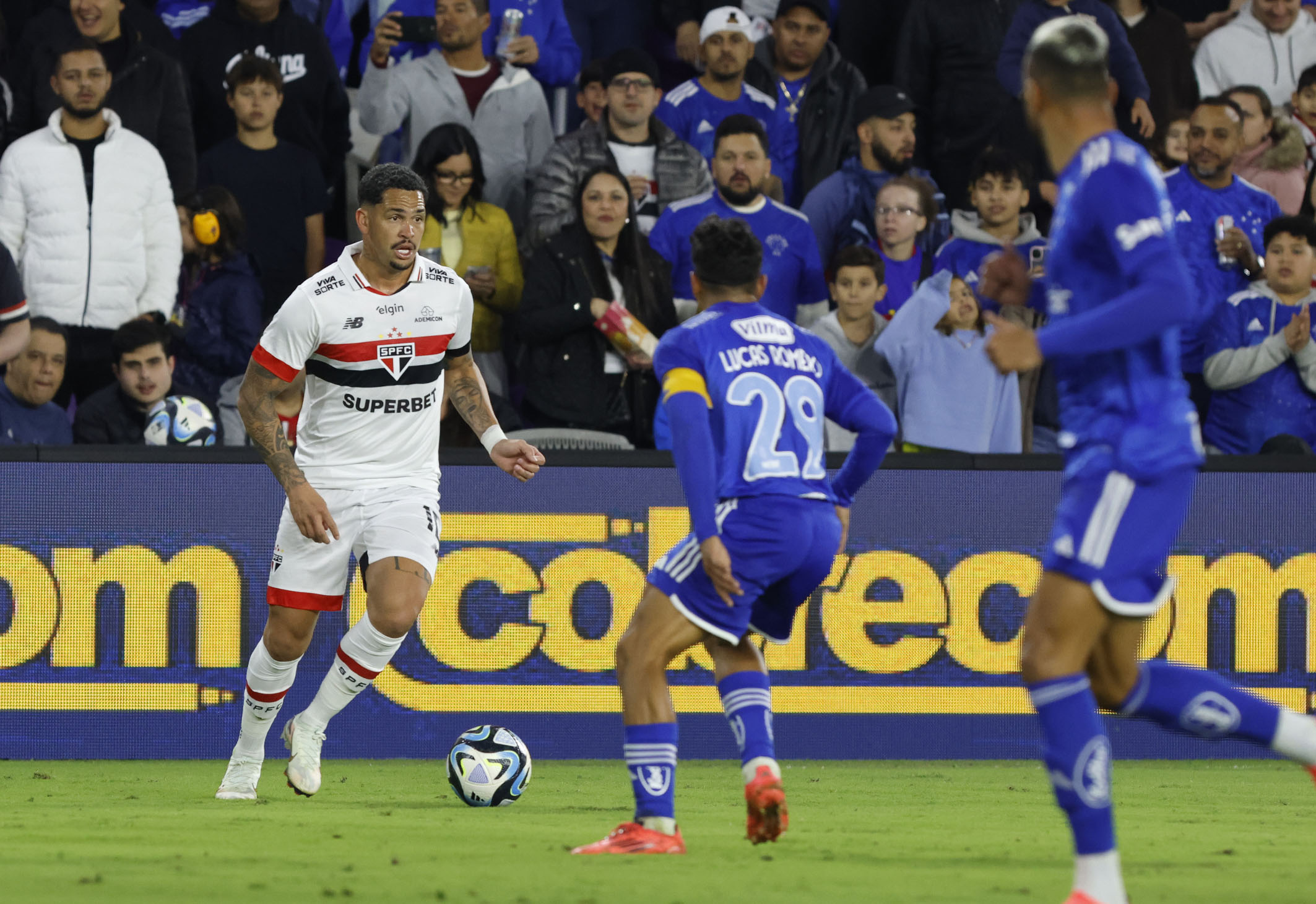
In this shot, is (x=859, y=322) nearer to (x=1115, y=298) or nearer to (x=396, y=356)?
(x=396, y=356)

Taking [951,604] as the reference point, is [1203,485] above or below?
above

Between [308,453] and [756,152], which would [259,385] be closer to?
[308,453]

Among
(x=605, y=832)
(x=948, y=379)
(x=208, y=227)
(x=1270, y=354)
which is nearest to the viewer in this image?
(x=605, y=832)

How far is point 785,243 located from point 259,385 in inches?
172

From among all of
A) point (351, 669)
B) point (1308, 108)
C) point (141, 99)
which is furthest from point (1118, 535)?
point (1308, 108)

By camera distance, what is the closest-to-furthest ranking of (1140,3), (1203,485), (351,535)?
1. (351,535)
2. (1203,485)
3. (1140,3)

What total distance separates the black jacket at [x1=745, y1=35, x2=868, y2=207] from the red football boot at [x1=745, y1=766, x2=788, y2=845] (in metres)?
7.24

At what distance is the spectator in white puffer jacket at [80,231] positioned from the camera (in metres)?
10.2

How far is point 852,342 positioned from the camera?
1041 centimetres

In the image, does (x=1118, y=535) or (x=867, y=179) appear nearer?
(x=1118, y=535)

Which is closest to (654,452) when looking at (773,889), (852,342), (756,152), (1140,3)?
(852,342)

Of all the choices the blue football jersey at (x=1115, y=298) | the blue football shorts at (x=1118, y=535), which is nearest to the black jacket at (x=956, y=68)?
the blue football jersey at (x=1115, y=298)

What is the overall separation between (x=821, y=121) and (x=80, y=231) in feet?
16.3

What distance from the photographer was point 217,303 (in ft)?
34.2
